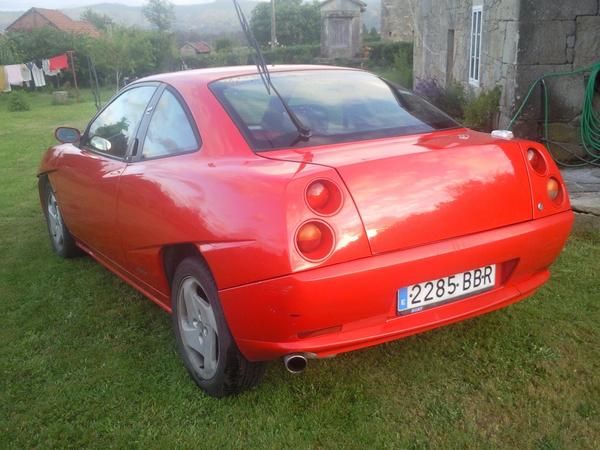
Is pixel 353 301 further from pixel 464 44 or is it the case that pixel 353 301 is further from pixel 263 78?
pixel 464 44

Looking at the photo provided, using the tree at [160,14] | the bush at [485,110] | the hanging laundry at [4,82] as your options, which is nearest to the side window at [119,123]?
the bush at [485,110]

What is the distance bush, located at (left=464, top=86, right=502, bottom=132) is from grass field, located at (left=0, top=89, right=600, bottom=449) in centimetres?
388

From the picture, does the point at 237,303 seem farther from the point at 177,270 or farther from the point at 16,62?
the point at 16,62

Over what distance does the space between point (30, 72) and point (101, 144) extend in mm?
25830

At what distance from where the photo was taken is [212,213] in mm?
2539

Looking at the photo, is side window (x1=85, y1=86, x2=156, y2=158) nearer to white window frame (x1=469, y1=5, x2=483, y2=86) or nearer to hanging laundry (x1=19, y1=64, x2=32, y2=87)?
white window frame (x1=469, y1=5, x2=483, y2=86)

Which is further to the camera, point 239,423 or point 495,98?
point 495,98

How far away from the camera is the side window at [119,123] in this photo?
363 cm

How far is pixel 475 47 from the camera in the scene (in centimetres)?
927

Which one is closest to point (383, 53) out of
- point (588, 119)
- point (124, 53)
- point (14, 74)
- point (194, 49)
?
point (124, 53)

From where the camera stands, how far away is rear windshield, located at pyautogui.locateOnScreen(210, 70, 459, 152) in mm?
2889

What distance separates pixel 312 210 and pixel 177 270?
89 cm

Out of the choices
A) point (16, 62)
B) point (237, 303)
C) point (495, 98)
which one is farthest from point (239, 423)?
point (16, 62)

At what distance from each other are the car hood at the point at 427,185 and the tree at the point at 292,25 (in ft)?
149
